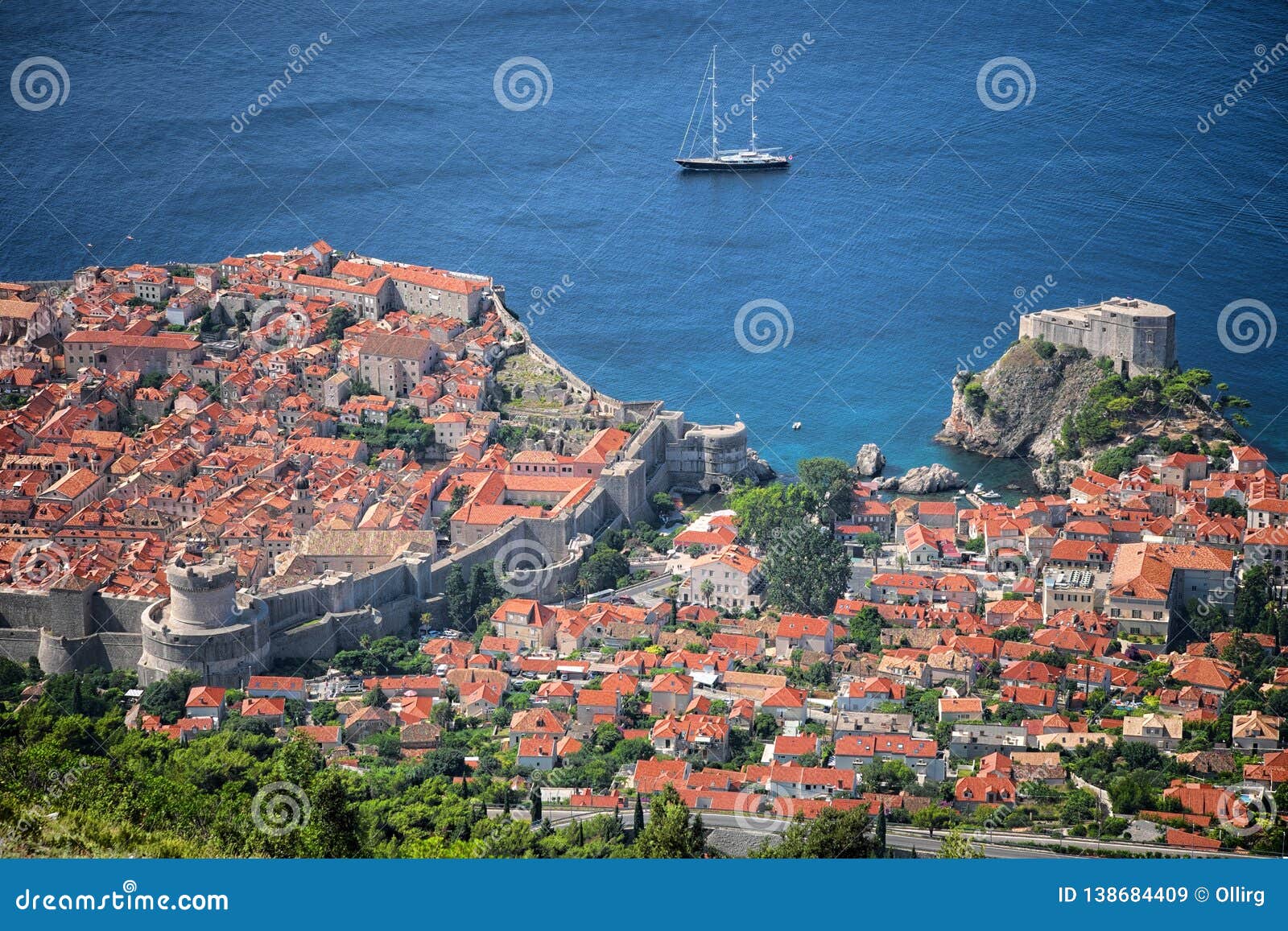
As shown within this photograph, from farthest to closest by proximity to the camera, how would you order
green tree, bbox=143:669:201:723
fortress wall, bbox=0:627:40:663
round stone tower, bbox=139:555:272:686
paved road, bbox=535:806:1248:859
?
fortress wall, bbox=0:627:40:663 → round stone tower, bbox=139:555:272:686 → green tree, bbox=143:669:201:723 → paved road, bbox=535:806:1248:859

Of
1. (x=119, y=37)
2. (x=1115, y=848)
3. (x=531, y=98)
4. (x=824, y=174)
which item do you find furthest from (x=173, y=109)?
(x=1115, y=848)

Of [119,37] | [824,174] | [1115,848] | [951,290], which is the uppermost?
[119,37]

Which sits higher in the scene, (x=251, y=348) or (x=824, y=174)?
(x=824, y=174)

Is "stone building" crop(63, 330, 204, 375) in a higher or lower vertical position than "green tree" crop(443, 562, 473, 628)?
higher

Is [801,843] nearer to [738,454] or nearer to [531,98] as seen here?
[738,454]

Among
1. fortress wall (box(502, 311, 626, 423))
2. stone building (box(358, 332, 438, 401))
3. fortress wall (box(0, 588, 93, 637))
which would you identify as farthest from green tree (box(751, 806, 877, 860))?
stone building (box(358, 332, 438, 401))

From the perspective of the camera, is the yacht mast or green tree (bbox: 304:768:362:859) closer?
green tree (bbox: 304:768:362:859)

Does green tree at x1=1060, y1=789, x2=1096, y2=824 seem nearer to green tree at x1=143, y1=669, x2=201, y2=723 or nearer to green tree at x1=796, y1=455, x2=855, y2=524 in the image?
green tree at x1=796, y1=455, x2=855, y2=524
